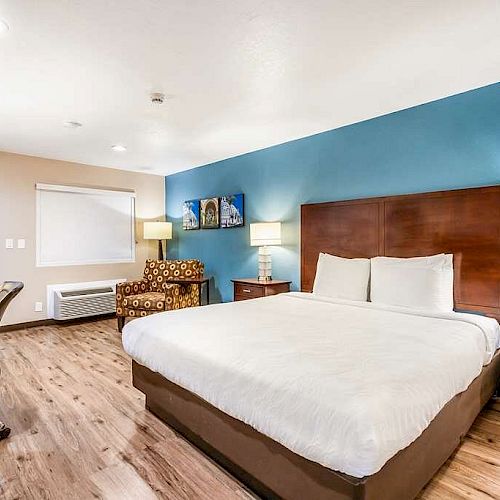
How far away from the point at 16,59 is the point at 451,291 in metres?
3.39

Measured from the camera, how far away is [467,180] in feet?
9.21

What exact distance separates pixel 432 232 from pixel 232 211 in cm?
264

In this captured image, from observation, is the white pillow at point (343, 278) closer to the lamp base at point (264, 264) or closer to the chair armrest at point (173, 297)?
the lamp base at point (264, 264)

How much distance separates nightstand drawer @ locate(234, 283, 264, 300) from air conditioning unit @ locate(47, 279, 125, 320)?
86.0 inches

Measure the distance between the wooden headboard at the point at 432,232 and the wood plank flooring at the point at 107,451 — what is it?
91 cm

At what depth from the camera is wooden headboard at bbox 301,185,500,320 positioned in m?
2.66

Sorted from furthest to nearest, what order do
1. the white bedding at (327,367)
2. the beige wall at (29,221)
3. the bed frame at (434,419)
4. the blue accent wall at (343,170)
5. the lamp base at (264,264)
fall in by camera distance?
the beige wall at (29,221) → the lamp base at (264,264) → the blue accent wall at (343,170) → the bed frame at (434,419) → the white bedding at (327,367)

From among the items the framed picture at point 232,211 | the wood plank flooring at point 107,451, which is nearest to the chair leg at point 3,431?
the wood plank flooring at point 107,451

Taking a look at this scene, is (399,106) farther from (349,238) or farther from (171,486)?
(171,486)

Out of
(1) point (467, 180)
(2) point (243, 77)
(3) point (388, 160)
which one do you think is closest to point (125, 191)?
(2) point (243, 77)

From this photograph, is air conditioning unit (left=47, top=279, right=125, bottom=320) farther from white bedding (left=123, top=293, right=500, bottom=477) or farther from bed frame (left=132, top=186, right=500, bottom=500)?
white bedding (left=123, top=293, right=500, bottom=477)

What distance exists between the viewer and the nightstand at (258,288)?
12.7 ft

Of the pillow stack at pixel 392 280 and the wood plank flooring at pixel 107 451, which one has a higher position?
the pillow stack at pixel 392 280

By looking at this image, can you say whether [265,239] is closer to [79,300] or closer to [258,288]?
[258,288]
